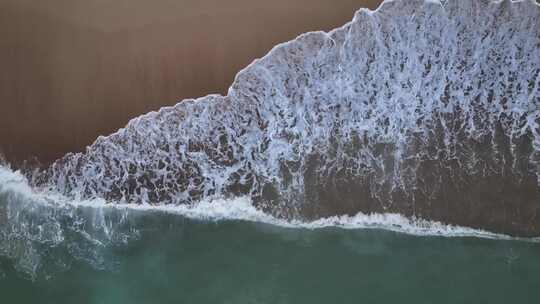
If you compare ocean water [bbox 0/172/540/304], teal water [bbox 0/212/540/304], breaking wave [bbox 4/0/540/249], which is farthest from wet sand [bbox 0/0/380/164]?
teal water [bbox 0/212/540/304]

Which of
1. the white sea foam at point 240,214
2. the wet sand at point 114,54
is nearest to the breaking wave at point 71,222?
the white sea foam at point 240,214

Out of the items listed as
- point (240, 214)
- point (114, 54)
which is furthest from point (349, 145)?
point (114, 54)

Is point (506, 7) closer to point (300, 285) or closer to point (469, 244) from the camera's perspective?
point (469, 244)

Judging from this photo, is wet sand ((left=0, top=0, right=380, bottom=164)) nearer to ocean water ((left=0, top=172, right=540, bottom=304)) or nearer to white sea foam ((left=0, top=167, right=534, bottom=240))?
white sea foam ((left=0, top=167, right=534, bottom=240))

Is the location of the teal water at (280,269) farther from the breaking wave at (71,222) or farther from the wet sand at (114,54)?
the wet sand at (114,54)

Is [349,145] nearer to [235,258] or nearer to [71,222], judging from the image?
[235,258]
